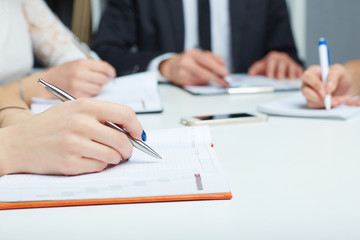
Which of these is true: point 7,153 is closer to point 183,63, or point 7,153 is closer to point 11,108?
point 11,108

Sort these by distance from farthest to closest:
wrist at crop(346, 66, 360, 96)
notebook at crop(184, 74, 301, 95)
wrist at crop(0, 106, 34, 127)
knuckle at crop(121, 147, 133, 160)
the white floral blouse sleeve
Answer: the white floral blouse sleeve
notebook at crop(184, 74, 301, 95)
wrist at crop(346, 66, 360, 96)
wrist at crop(0, 106, 34, 127)
knuckle at crop(121, 147, 133, 160)

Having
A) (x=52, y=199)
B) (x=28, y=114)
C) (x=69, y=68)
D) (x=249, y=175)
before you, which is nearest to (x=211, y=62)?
(x=69, y=68)

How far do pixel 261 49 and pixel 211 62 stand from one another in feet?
2.53

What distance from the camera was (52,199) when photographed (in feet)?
1.36

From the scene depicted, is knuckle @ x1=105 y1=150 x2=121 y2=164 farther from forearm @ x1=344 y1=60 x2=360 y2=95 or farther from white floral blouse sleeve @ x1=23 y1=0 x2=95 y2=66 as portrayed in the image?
white floral blouse sleeve @ x1=23 y1=0 x2=95 y2=66

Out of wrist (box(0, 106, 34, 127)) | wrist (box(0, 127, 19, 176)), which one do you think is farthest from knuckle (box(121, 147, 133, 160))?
wrist (box(0, 106, 34, 127))

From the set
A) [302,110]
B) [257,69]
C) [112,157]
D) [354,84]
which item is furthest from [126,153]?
[257,69]

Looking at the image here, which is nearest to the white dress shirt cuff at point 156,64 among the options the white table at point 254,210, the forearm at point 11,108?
the forearm at point 11,108

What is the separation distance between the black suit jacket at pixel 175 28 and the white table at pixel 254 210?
1145 mm

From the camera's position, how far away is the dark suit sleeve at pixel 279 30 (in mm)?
1712

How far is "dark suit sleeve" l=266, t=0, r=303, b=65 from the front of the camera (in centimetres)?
171

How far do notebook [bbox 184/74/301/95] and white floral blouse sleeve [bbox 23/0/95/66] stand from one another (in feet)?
1.33

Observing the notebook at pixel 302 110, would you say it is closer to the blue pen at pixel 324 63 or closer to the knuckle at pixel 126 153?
the blue pen at pixel 324 63

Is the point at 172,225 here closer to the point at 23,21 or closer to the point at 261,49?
the point at 23,21
